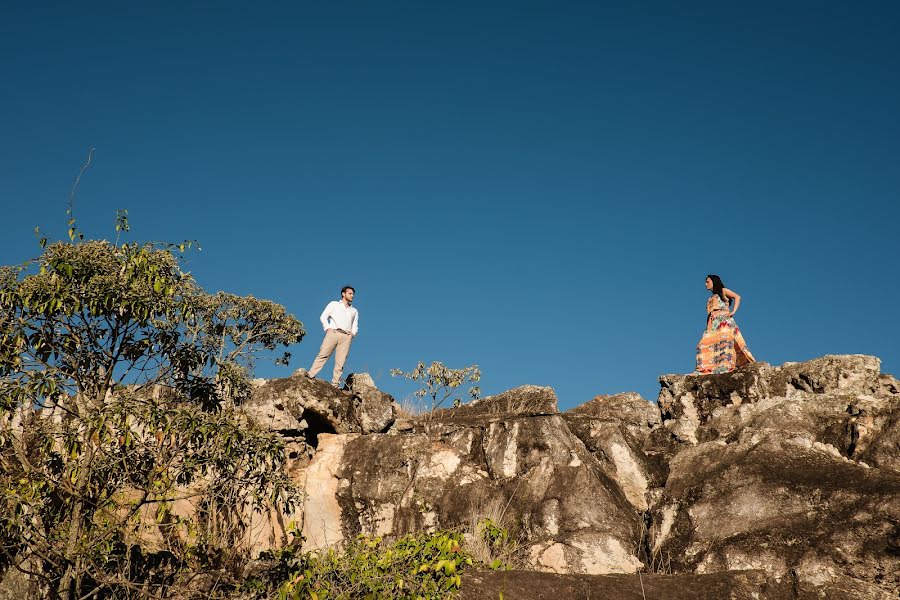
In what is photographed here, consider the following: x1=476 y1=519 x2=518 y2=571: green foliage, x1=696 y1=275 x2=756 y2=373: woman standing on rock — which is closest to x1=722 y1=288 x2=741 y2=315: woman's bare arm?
x1=696 y1=275 x2=756 y2=373: woman standing on rock

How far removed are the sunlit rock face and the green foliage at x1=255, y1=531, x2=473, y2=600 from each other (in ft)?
7.14

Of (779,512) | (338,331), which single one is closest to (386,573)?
(779,512)

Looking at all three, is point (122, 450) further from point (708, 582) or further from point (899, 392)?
point (899, 392)

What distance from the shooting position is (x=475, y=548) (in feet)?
32.1

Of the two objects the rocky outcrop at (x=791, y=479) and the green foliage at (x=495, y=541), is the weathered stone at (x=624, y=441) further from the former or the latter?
the green foliage at (x=495, y=541)

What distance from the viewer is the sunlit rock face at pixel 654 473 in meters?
8.41

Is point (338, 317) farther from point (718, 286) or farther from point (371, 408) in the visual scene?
point (718, 286)

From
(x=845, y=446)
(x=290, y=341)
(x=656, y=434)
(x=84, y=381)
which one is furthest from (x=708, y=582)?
(x=290, y=341)

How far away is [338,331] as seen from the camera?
607 inches

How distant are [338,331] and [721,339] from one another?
7607 millimetres

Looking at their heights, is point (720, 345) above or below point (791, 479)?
above

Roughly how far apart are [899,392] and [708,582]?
17.1ft

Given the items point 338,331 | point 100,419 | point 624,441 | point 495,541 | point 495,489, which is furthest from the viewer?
point 338,331

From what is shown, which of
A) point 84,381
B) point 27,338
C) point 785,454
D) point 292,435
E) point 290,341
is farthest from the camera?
point 290,341
